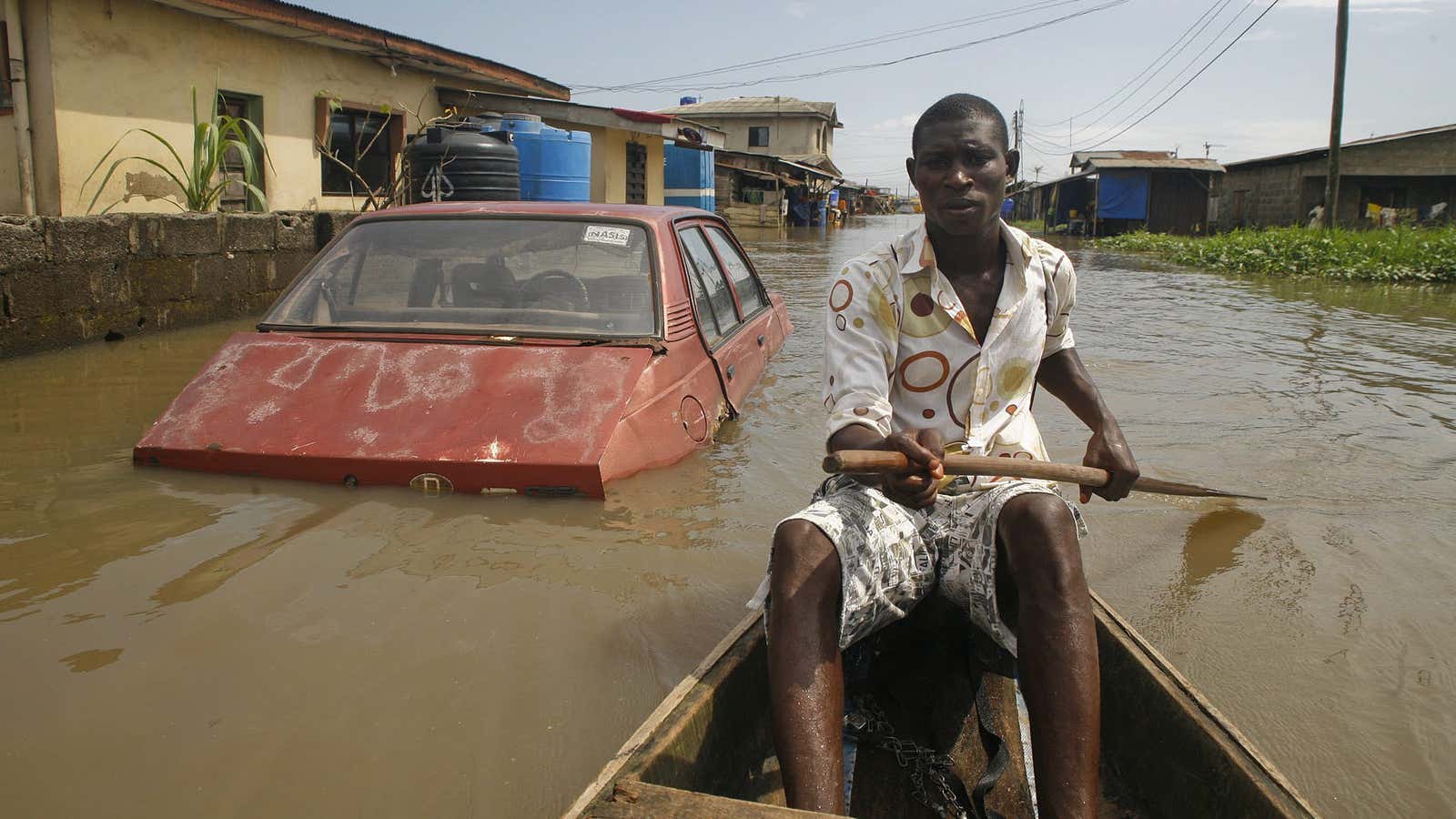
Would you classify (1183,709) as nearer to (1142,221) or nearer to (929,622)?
(929,622)

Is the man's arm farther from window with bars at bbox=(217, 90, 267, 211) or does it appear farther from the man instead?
window with bars at bbox=(217, 90, 267, 211)

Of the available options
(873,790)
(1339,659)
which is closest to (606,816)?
(873,790)

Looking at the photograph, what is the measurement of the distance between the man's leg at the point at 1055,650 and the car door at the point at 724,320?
285 centimetres

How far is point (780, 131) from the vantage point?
4806cm

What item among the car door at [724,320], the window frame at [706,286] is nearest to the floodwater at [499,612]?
the car door at [724,320]

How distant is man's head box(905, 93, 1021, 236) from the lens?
7.73 feet

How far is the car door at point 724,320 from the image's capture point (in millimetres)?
4945

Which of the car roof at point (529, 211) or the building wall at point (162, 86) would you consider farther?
the building wall at point (162, 86)

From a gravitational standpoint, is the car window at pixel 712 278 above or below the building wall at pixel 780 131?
below

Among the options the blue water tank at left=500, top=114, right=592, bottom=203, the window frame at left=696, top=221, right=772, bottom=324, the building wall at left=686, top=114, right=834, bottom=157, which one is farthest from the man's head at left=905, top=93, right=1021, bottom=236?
the building wall at left=686, top=114, right=834, bottom=157

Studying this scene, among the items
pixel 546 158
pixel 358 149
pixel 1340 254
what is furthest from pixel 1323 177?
pixel 358 149

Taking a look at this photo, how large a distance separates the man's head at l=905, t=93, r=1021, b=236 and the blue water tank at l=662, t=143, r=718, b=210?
1960 cm

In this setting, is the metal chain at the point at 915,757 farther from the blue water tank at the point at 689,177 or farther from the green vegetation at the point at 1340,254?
the blue water tank at the point at 689,177

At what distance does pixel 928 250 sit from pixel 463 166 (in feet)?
23.7
